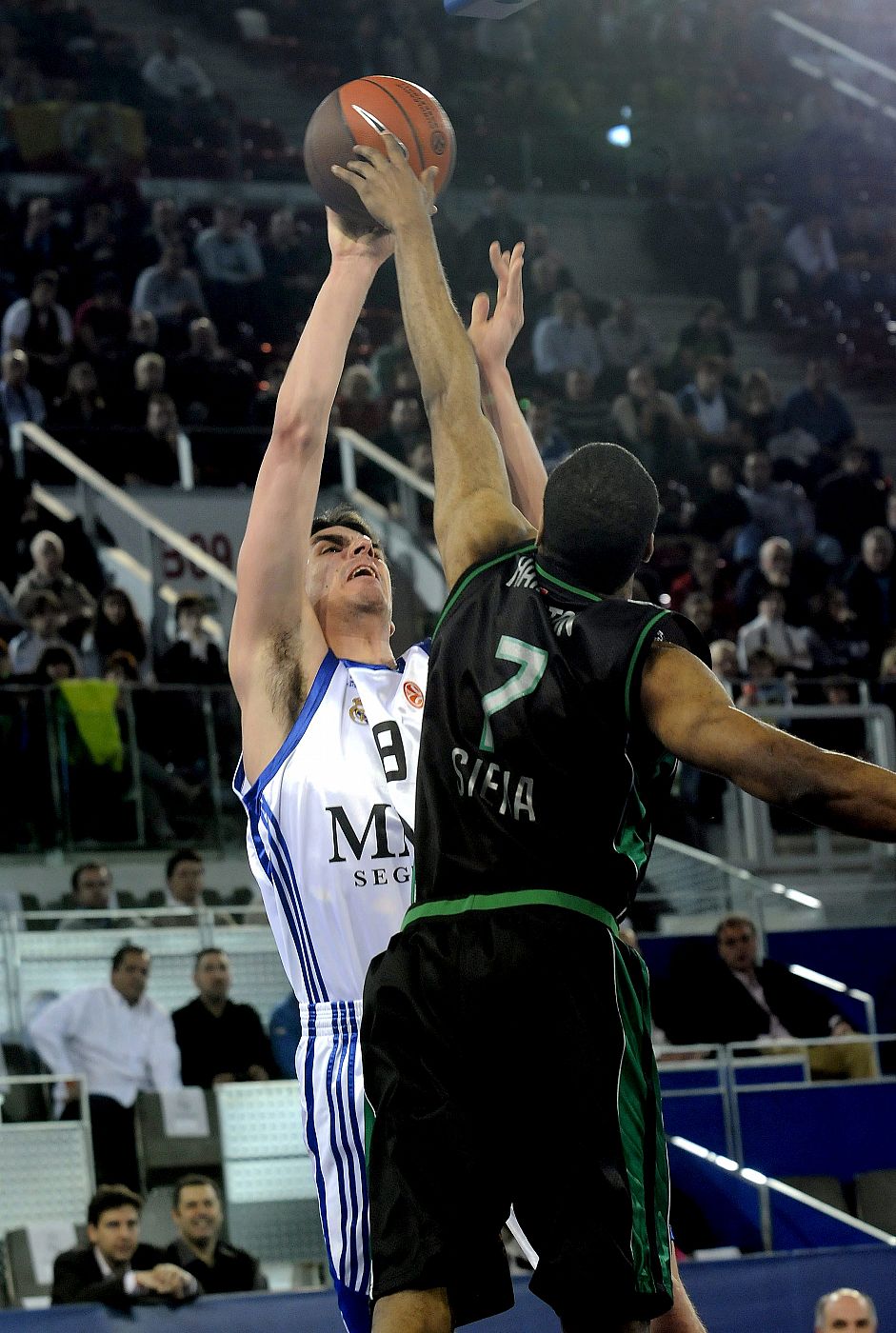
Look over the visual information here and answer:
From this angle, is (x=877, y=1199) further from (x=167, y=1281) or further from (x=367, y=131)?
(x=367, y=131)

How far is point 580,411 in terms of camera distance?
14891 millimetres

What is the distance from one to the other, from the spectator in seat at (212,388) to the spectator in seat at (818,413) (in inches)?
185

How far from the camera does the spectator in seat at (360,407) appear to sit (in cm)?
1374

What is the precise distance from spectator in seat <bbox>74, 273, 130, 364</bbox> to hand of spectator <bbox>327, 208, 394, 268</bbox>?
9.62 m

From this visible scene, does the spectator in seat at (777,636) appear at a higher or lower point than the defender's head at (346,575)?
higher

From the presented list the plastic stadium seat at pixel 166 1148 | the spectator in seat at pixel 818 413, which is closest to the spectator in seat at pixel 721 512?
the spectator in seat at pixel 818 413

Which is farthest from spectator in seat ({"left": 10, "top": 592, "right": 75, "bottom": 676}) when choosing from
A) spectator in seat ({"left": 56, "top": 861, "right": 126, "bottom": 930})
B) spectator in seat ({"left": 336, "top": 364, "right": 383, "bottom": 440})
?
spectator in seat ({"left": 336, "top": 364, "right": 383, "bottom": 440})

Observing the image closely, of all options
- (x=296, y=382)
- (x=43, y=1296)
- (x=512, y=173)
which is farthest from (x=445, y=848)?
(x=512, y=173)

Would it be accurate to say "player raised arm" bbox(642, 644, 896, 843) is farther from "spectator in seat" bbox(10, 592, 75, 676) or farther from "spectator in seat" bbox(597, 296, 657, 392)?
"spectator in seat" bbox(597, 296, 657, 392)

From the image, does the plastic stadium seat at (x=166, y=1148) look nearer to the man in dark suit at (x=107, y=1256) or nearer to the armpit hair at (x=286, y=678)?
the man in dark suit at (x=107, y=1256)

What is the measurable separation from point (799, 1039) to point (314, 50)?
14460 millimetres

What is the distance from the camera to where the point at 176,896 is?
9.60 metres

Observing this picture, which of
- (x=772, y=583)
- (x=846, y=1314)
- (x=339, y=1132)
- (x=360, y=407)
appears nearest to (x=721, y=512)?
(x=772, y=583)

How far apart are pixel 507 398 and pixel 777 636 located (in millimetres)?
8077
